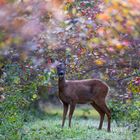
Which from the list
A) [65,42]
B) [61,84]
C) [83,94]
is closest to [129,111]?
[61,84]

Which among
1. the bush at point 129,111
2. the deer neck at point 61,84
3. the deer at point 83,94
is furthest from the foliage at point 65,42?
the deer neck at point 61,84

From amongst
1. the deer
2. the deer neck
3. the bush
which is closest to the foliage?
the bush

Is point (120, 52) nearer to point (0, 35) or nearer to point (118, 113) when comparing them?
point (0, 35)

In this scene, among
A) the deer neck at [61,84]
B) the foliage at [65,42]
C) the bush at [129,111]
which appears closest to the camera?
the foliage at [65,42]

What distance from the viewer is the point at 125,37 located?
6574 mm

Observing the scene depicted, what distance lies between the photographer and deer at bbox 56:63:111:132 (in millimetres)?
13141

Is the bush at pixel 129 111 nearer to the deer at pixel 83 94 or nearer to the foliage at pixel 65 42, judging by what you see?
the foliage at pixel 65 42

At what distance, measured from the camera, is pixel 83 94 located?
1359 centimetres

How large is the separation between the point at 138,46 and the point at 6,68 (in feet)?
9.75

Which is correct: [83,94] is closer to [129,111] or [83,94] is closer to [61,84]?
[61,84]

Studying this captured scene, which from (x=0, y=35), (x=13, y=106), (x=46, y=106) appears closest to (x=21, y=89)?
(x=13, y=106)

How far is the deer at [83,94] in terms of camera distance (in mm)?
13141

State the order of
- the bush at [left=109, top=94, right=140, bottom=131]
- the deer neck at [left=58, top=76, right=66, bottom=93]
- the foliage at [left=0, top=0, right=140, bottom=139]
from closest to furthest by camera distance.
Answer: the foliage at [left=0, top=0, right=140, bottom=139] < the bush at [left=109, top=94, right=140, bottom=131] < the deer neck at [left=58, top=76, right=66, bottom=93]

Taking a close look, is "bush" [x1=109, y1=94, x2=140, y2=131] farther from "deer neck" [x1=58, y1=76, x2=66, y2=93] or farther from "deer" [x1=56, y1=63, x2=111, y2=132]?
"deer neck" [x1=58, y1=76, x2=66, y2=93]
